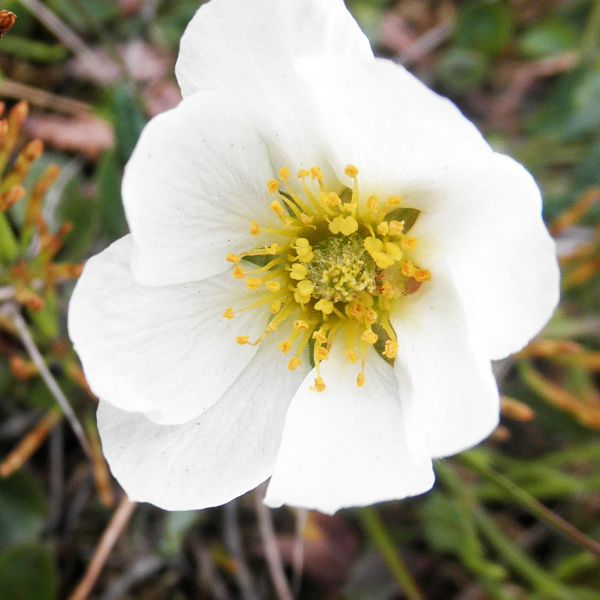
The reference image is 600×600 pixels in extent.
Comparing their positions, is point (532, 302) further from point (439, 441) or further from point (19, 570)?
point (19, 570)

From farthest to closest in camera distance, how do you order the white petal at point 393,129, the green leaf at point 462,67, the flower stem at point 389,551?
1. the green leaf at point 462,67
2. the flower stem at point 389,551
3. the white petal at point 393,129

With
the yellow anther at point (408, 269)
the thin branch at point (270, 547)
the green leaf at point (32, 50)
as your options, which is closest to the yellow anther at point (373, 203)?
the yellow anther at point (408, 269)

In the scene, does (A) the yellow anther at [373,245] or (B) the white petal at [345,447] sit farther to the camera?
(A) the yellow anther at [373,245]

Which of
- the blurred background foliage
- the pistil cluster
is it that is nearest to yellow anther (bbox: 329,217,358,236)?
the pistil cluster

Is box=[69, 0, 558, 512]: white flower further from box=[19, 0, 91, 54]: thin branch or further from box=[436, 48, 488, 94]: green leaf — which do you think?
box=[436, 48, 488, 94]: green leaf

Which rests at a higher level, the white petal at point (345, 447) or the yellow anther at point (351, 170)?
the yellow anther at point (351, 170)

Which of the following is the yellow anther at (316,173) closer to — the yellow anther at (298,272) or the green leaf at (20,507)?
the yellow anther at (298,272)

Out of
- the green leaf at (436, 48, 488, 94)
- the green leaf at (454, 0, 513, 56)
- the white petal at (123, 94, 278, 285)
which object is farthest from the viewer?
the green leaf at (436, 48, 488, 94)

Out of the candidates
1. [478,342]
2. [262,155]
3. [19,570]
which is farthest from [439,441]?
[19,570]

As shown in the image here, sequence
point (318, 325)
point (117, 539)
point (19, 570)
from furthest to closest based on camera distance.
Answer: point (117, 539)
point (19, 570)
point (318, 325)
